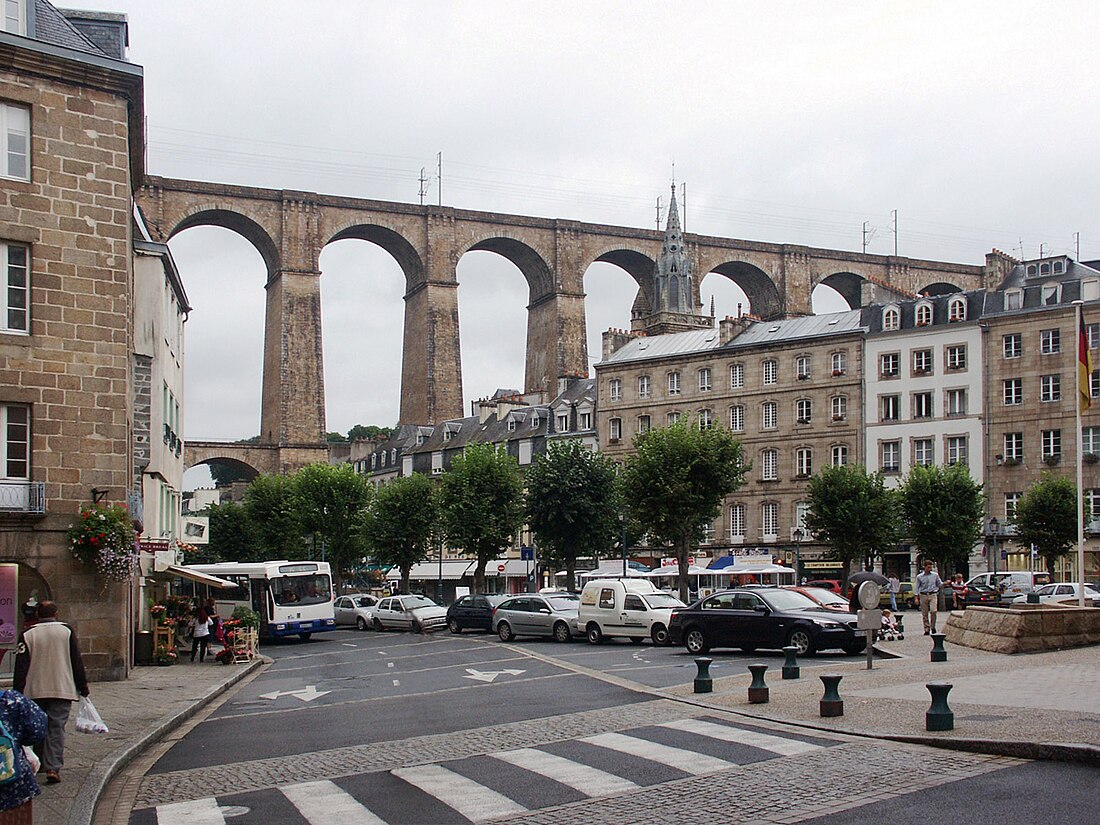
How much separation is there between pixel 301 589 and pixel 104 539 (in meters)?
19.9

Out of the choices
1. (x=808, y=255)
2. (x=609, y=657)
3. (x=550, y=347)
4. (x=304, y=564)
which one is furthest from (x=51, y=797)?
(x=808, y=255)

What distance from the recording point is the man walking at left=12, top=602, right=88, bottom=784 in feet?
41.7

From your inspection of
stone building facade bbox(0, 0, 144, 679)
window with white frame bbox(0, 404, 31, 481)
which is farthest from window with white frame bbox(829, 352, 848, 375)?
window with white frame bbox(0, 404, 31, 481)

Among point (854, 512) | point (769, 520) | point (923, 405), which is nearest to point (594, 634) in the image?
point (854, 512)

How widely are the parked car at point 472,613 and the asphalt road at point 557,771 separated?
22.0 metres

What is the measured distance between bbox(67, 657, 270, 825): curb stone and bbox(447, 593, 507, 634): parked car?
21183mm

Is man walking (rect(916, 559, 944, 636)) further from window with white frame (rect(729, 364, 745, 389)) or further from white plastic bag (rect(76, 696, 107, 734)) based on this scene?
window with white frame (rect(729, 364, 745, 389))

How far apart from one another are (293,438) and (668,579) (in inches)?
1238

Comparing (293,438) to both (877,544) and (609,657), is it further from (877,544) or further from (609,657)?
(609,657)

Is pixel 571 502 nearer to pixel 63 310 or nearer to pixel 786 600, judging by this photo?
pixel 786 600

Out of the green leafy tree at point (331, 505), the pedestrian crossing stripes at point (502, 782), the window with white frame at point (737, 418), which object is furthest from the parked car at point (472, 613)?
the pedestrian crossing stripes at point (502, 782)

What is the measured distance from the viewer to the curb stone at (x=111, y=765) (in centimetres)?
1080

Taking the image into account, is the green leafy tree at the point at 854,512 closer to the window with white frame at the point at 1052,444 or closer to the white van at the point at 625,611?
the window with white frame at the point at 1052,444

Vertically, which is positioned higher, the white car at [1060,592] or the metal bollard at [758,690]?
the metal bollard at [758,690]
